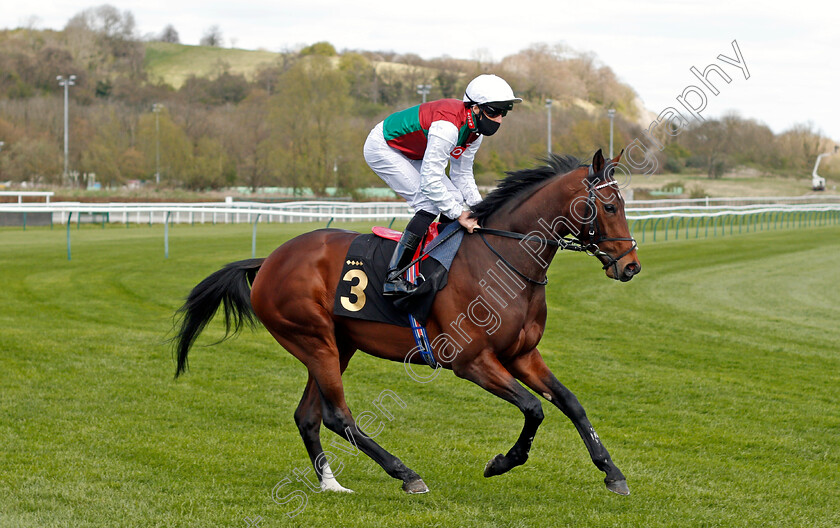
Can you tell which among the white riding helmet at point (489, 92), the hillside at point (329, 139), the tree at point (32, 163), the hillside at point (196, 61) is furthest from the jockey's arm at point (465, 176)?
the hillside at point (196, 61)

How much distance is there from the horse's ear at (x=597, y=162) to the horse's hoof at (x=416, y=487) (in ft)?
5.72

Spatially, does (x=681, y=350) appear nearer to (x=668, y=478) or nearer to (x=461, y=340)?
(x=668, y=478)

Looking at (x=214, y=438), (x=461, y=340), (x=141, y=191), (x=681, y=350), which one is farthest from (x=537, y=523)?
(x=141, y=191)

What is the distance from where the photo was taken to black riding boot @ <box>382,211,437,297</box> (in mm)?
4180

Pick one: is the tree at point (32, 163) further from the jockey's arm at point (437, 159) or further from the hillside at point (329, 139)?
the jockey's arm at point (437, 159)

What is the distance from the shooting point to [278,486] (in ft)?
13.8

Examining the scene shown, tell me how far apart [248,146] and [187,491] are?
5197 cm

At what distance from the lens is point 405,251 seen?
4.24 m

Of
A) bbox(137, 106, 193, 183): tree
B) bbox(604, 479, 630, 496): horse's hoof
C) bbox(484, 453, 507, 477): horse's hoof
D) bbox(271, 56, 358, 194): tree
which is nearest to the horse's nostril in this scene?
bbox(604, 479, 630, 496): horse's hoof

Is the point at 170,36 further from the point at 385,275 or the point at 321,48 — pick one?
the point at 385,275

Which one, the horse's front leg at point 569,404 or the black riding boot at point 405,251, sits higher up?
the black riding boot at point 405,251

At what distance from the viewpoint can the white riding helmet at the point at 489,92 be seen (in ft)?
13.6

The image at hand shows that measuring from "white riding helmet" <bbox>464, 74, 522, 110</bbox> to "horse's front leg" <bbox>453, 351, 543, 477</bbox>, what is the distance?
1.25m

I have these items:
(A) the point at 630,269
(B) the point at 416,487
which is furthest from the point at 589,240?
(B) the point at 416,487
